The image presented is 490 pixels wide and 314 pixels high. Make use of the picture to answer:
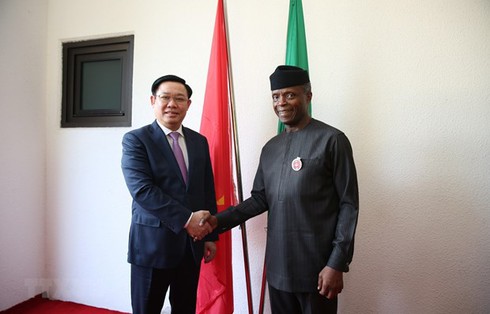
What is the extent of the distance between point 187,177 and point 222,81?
70 cm

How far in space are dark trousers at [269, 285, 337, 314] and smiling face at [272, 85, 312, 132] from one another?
2.62ft

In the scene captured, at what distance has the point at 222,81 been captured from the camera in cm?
181

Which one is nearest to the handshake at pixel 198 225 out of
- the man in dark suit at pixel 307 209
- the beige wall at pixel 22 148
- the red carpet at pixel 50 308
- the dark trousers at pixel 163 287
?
the dark trousers at pixel 163 287

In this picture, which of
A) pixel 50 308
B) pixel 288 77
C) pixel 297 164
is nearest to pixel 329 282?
pixel 297 164

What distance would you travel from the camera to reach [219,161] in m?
1.79

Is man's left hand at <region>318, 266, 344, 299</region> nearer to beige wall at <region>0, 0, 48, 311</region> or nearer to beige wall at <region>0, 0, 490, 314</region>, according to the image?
beige wall at <region>0, 0, 490, 314</region>

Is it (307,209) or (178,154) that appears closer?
(307,209)

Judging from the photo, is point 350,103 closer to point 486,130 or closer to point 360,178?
point 360,178

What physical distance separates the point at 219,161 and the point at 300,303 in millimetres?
912

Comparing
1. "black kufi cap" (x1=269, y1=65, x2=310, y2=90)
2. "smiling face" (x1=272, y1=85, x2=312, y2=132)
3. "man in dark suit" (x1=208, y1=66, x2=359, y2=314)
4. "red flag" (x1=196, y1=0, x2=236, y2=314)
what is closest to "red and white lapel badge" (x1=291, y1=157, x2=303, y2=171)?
"man in dark suit" (x1=208, y1=66, x2=359, y2=314)

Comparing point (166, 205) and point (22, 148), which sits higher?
point (22, 148)

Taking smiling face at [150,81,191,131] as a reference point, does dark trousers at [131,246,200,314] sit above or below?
below

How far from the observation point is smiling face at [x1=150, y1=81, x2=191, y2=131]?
4.84 ft

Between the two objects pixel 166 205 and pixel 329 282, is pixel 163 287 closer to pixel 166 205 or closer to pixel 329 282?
pixel 166 205
